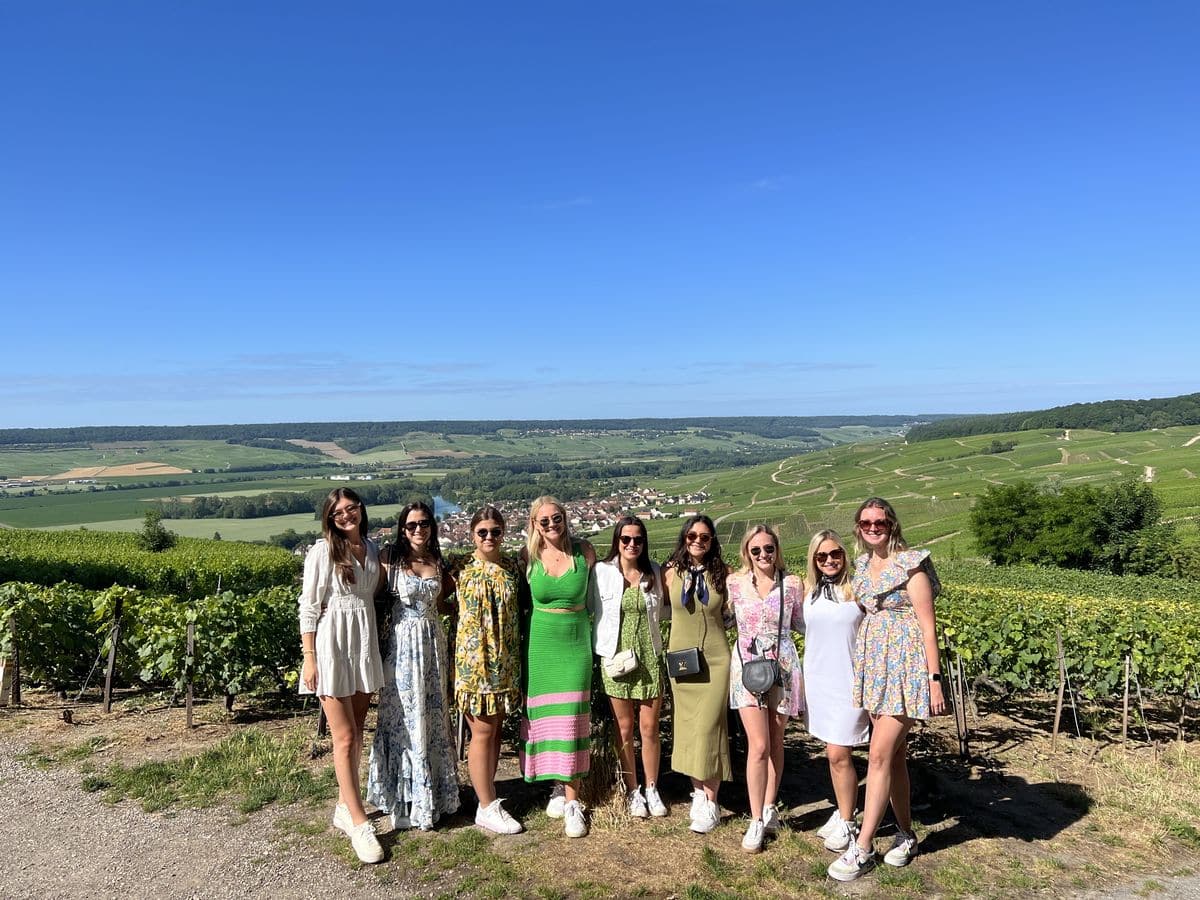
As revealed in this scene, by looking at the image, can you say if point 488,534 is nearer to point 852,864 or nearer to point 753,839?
point 753,839

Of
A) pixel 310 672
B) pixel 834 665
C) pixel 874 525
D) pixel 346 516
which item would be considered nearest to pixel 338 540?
pixel 346 516

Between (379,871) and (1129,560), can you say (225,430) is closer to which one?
(1129,560)

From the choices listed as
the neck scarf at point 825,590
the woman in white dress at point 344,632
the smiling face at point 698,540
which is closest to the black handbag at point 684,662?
the smiling face at point 698,540

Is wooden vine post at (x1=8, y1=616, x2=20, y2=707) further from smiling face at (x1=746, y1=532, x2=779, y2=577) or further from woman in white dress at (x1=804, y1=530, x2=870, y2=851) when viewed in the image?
woman in white dress at (x1=804, y1=530, x2=870, y2=851)

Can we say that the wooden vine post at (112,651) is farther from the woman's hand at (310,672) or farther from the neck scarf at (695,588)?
the neck scarf at (695,588)

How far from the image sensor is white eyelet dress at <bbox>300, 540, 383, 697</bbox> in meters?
4.09

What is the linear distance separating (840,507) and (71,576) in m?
63.3

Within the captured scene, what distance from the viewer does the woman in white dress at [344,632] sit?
4.09m

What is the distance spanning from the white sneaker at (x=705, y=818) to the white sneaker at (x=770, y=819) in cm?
32

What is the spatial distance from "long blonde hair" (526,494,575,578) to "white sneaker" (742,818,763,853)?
6.49ft

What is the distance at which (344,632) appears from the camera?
4.15m

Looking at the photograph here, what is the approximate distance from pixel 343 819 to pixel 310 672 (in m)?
1.04

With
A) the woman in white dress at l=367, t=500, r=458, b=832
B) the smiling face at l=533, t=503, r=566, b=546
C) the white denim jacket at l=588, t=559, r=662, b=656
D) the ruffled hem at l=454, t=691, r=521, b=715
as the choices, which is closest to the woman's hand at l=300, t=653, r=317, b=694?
the woman in white dress at l=367, t=500, r=458, b=832

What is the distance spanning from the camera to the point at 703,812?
4418mm
